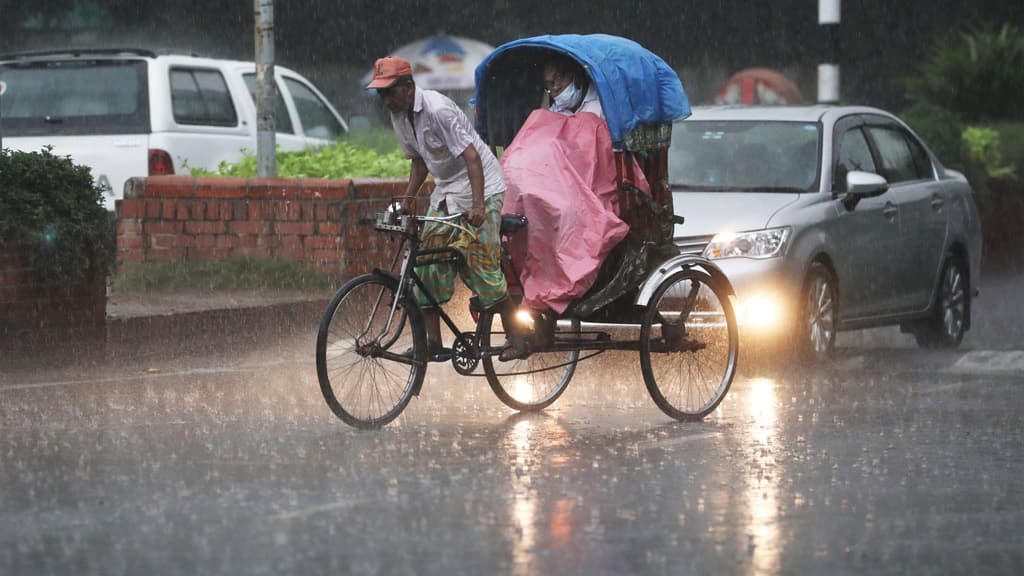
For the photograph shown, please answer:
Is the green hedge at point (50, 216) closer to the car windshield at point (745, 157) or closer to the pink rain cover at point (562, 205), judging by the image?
the pink rain cover at point (562, 205)

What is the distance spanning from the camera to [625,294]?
9.34 m

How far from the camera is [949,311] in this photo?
13297 millimetres

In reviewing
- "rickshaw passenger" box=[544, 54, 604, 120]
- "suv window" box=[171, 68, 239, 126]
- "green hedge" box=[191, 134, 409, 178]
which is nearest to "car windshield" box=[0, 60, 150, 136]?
"suv window" box=[171, 68, 239, 126]

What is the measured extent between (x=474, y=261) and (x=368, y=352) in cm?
72

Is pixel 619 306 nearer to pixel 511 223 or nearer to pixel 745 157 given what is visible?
pixel 511 223

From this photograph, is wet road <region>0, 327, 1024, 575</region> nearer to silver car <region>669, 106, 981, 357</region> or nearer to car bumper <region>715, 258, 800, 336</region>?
car bumper <region>715, 258, 800, 336</region>

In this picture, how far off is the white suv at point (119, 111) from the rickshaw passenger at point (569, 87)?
5.16 m

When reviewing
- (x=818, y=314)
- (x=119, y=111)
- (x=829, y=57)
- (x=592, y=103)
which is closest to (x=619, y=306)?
(x=592, y=103)

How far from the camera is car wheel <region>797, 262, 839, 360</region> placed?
37.3 feet

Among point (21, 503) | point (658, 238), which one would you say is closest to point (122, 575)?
point (21, 503)

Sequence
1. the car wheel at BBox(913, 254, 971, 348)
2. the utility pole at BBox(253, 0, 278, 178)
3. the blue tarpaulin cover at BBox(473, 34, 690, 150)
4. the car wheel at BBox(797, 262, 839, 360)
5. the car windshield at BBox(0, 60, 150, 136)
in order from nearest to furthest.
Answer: the blue tarpaulin cover at BBox(473, 34, 690, 150)
the car wheel at BBox(797, 262, 839, 360)
the car wheel at BBox(913, 254, 971, 348)
the utility pole at BBox(253, 0, 278, 178)
the car windshield at BBox(0, 60, 150, 136)

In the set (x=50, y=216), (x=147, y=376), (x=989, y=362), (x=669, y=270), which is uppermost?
(x=50, y=216)

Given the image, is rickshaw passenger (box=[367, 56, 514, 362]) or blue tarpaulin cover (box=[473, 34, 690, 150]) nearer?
rickshaw passenger (box=[367, 56, 514, 362])

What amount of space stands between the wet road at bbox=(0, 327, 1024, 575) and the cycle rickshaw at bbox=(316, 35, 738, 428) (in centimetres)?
19
